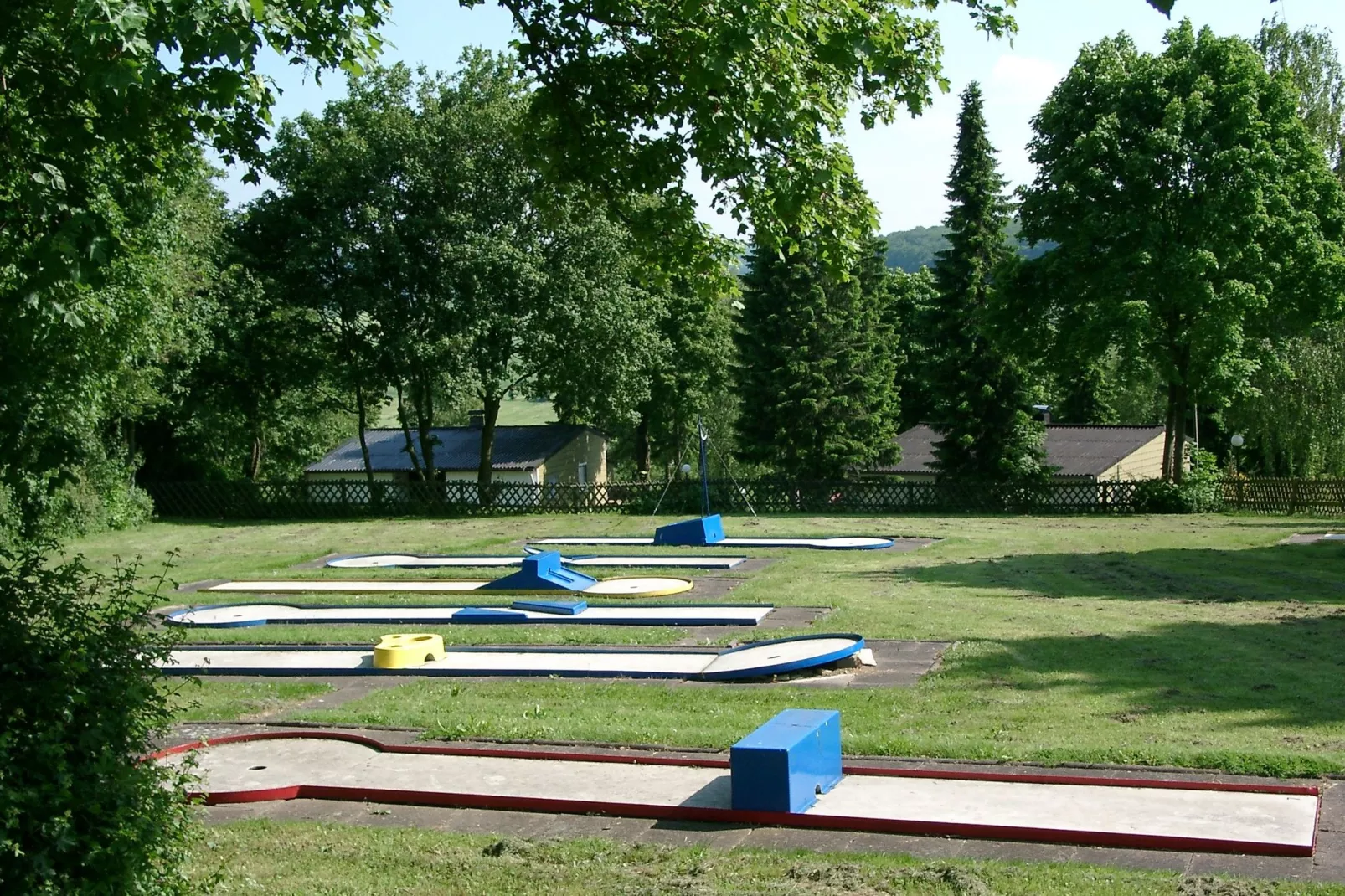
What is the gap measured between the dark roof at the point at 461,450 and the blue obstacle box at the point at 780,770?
3713 centimetres

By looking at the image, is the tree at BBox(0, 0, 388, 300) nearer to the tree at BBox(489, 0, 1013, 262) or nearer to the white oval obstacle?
the tree at BBox(489, 0, 1013, 262)

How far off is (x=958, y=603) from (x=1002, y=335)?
62.4ft

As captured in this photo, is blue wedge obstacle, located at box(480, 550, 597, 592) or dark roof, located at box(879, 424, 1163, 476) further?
dark roof, located at box(879, 424, 1163, 476)

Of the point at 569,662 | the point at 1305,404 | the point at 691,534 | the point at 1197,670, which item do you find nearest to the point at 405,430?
the point at 691,534

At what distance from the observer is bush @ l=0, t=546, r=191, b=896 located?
14.5 ft

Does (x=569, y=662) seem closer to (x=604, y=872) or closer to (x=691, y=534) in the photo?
(x=604, y=872)

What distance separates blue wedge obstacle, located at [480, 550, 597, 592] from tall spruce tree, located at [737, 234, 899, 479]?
74.0ft

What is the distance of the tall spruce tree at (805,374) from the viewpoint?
39562 mm

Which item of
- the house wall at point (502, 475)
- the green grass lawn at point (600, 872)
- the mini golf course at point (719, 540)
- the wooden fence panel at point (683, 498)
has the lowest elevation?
the green grass lawn at point (600, 872)

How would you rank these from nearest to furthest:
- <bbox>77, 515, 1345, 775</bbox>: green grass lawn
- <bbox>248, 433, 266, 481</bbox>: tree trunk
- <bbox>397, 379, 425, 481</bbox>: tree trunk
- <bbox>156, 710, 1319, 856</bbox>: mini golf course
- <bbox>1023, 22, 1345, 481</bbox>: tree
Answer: <bbox>156, 710, 1319, 856</bbox>: mini golf course, <bbox>77, 515, 1345, 775</bbox>: green grass lawn, <bbox>1023, 22, 1345, 481</bbox>: tree, <bbox>397, 379, 425, 481</bbox>: tree trunk, <bbox>248, 433, 266, 481</bbox>: tree trunk

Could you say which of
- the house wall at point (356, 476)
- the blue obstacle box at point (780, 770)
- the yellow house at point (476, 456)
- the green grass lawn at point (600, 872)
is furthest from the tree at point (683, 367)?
the green grass lawn at point (600, 872)

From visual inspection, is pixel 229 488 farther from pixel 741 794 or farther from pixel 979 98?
pixel 741 794

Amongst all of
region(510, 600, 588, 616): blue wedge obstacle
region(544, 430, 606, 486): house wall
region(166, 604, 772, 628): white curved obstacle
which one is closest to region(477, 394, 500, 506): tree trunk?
region(544, 430, 606, 486): house wall

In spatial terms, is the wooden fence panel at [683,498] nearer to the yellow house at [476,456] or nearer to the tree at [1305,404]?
the tree at [1305,404]
